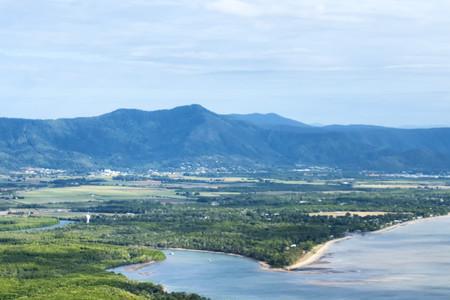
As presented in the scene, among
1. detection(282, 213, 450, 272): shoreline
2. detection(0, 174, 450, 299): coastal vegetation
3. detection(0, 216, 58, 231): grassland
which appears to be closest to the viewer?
detection(0, 174, 450, 299): coastal vegetation

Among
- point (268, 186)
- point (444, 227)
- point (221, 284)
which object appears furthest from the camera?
point (268, 186)

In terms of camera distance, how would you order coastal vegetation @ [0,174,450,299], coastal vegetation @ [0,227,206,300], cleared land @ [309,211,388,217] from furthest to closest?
1. cleared land @ [309,211,388,217]
2. coastal vegetation @ [0,174,450,299]
3. coastal vegetation @ [0,227,206,300]

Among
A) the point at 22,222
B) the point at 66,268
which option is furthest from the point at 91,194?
the point at 66,268

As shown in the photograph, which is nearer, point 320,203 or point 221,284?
point 221,284

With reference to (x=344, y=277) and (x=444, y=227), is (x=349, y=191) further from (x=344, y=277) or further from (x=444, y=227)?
(x=344, y=277)

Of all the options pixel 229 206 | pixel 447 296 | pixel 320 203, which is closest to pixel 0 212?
pixel 229 206

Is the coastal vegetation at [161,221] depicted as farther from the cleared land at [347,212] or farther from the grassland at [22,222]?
the cleared land at [347,212]

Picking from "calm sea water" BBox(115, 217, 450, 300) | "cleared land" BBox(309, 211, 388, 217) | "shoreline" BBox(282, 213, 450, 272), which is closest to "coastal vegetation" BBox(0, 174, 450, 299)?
"cleared land" BBox(309, 211, 388, 217)

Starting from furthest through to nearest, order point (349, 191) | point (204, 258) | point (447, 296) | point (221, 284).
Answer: point (349, 191), point (204, 258), point (221, 284), point (447, 296)

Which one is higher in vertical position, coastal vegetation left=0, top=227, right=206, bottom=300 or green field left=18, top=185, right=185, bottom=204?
green field left=18, top=185, right=185, bottom=204

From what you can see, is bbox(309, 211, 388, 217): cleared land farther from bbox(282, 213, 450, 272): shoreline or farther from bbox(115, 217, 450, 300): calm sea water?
bbox(115, 217, 450, 300): calm sea water
